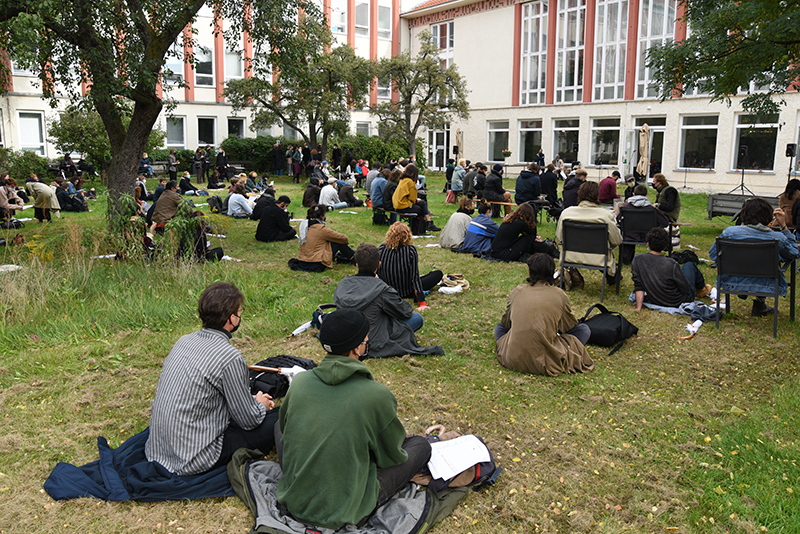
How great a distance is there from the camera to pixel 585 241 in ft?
25.7

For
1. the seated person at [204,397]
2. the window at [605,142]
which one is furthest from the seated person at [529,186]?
the window at [605,142]

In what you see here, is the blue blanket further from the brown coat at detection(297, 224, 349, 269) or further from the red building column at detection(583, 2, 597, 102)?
the red building column at detection(583, 2, 597, 102)

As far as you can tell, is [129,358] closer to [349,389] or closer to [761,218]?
[349,389]

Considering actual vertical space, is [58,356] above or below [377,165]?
below

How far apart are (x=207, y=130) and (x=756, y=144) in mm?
25883

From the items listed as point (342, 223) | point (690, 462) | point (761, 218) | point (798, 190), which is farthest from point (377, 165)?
point (690, 462)

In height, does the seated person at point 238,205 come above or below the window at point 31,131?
below

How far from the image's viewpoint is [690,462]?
12.8 ft

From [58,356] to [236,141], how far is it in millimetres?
25647

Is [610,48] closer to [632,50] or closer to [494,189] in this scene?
[632,50]

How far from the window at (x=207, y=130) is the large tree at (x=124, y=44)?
21.2 m

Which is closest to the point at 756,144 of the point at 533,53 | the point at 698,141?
the point at 698,141

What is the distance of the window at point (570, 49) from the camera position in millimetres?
29523

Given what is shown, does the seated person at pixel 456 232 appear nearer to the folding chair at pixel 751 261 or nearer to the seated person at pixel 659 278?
the seated person at pixel 659 278
